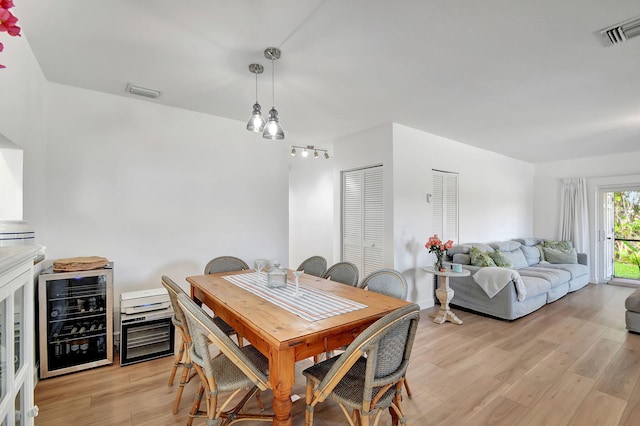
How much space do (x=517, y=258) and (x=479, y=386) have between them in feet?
12.4

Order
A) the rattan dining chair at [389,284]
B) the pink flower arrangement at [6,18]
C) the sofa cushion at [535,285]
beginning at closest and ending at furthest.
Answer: the pink flower arrangement at [6,18] → the rattan dining chair at [389,284] → the sofa cushion at [535,285]

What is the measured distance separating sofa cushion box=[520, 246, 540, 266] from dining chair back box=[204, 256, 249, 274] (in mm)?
5344

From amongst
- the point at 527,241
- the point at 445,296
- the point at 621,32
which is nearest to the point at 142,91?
the point at 621,32

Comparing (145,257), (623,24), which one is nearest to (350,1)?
(623,24)

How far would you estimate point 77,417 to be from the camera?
80.3 inches

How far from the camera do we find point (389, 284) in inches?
95.0

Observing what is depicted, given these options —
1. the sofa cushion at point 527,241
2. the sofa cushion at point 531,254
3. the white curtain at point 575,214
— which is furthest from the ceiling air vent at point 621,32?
the white curtain at point 575,214

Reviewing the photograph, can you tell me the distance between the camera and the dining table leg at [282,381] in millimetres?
1436

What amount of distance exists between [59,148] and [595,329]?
20.5ft

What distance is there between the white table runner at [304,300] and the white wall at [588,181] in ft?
22.5

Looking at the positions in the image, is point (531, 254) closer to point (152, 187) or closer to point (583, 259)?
point (583, 259)

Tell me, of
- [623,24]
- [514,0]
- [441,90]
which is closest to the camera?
[514,0]

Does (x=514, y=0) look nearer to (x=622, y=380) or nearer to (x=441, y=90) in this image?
(x=441, y=90)

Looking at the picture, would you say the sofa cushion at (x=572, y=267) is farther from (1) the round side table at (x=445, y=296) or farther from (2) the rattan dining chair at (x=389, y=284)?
(2) the rattan dining chair at (x=389, y=284)
